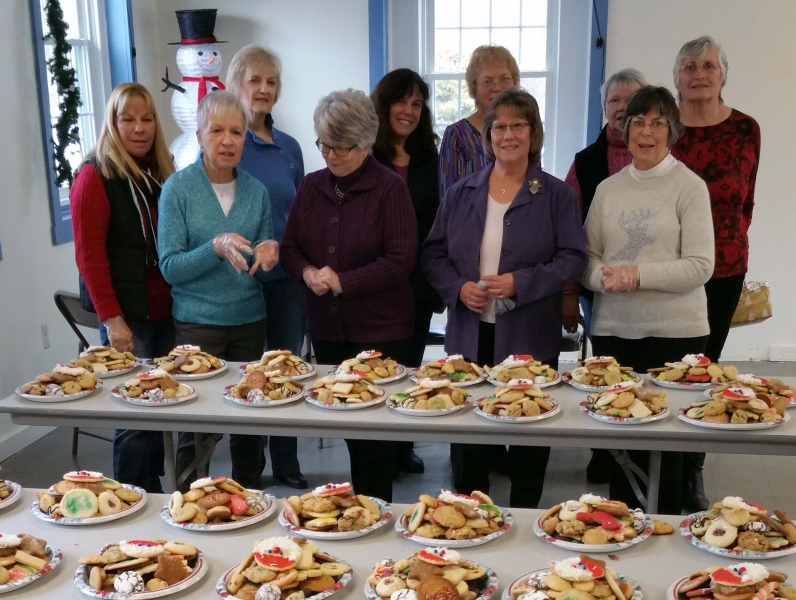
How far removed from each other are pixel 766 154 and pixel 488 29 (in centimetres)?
183

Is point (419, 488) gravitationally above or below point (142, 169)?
below

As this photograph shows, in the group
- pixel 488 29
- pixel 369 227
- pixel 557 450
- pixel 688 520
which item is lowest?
pixel 557 450

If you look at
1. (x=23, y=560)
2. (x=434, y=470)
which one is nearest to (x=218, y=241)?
(x=23, y=560)

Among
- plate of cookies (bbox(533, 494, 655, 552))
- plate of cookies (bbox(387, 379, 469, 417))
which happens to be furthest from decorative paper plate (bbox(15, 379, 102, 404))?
plate of cookies (bbox(533, 494, 655, 552))

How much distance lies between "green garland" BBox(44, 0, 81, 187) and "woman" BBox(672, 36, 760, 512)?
9.79ft

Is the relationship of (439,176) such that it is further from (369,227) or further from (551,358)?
(551,358)

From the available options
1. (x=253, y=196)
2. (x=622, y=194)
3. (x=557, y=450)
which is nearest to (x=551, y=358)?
(x=622, y=194)

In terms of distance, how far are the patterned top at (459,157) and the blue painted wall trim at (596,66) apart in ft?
6.67

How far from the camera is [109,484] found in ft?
5.99

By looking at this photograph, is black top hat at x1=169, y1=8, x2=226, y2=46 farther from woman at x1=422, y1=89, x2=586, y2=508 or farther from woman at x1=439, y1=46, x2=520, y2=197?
woman at x1=422, y1=89, x2=586, y2=508

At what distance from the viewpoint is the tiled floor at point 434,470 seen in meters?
3.48

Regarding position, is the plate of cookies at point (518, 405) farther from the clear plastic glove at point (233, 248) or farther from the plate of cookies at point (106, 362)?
the plate of cookies at point (106, 362)

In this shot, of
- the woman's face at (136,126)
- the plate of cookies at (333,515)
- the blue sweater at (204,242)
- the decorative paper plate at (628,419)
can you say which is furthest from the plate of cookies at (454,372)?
the woman's face at (136,126)

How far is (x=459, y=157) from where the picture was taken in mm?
3291
